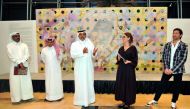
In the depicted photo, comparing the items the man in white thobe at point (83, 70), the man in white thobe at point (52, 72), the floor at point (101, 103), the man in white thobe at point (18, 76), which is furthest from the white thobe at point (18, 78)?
the man in white thobe at point (83, 70)

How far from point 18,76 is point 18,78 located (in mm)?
45

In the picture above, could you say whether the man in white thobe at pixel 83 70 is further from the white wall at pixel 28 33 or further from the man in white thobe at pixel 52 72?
the white wall at pixel 28 33

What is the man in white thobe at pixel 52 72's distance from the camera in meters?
7.47

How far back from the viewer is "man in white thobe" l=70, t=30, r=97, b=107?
693cm

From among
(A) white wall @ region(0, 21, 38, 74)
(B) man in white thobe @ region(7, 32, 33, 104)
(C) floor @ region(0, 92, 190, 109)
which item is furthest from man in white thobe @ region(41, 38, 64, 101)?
(A) white wall @ region(0, 21, 38, 74)

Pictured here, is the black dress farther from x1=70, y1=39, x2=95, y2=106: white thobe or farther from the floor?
x1=70, y1=39, x2=95, y2=106: white thobe

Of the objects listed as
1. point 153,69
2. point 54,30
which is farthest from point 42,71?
point 153,69

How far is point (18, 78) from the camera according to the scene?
7348 mm

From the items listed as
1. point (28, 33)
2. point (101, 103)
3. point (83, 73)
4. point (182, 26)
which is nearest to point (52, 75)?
point (83, 73)

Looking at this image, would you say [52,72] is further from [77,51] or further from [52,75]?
[77,51]

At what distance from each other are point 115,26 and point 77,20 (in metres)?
1.13

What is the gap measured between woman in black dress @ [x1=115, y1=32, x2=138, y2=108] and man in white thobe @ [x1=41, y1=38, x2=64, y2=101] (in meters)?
1.61

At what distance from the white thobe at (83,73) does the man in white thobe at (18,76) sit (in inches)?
45.6

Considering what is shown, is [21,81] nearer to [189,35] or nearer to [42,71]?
[42,71]
